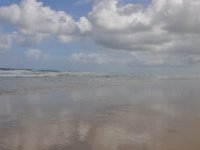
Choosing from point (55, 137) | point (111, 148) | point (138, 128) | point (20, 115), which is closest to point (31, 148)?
point (55, 137)

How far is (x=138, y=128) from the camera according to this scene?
28.8ft

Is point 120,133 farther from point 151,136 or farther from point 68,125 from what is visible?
point 68,125

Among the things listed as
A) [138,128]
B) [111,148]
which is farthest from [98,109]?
[111,148]

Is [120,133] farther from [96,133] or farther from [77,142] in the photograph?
[77,142]

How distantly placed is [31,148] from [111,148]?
1693mm

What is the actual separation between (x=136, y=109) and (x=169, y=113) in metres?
1.56

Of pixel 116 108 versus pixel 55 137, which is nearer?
pixel 55 137

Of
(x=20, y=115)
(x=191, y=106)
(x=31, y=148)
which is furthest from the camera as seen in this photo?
(x=191, y=106)

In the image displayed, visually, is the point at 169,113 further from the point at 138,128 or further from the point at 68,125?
the point at 68,125

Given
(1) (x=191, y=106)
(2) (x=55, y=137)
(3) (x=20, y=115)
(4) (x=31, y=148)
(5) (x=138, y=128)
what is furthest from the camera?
(1) (x=191, y=106)

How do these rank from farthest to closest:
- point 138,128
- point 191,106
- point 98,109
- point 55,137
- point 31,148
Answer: point 191,106
point 98,109
point 138,128
point 55,137
point 31,148

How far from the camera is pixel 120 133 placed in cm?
817

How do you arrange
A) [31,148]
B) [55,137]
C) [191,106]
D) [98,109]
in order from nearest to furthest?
[31,148], [55,137], [98,109], [191,106]

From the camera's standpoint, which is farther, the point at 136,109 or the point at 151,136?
the point at 136,109
